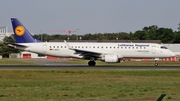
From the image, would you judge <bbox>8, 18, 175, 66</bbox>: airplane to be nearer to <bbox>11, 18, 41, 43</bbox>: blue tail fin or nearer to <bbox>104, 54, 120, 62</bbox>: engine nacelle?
<bbox>11, 18, 41, 43</bbox>: blue tail fin

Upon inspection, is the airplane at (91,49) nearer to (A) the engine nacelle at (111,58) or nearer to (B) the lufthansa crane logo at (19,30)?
(B) the lufthansa crane logo at (19,30)

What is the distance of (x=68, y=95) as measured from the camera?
2072cm

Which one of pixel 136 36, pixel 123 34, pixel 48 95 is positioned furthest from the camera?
pixel 123 34

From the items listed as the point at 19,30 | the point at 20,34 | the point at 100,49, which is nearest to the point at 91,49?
the point at 100,49

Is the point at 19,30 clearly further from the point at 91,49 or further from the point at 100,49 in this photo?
the point at 100,49

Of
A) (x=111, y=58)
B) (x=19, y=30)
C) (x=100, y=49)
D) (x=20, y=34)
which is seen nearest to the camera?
(x=111, y=58)

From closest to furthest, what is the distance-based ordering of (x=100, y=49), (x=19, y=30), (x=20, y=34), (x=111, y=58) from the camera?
1. (x=111, y=58)
2. (x=100, y=49)
3. (x=20, y=34)
4. (x=19, y=30)

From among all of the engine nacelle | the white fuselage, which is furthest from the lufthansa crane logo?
the engine nacelle

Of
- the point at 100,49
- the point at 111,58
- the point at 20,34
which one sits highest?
the point at 20,34

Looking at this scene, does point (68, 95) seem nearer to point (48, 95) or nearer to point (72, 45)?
point (48, 95)

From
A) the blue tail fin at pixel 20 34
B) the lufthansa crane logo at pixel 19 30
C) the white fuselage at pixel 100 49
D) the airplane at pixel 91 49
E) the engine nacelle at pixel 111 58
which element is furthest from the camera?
the lufthansa crane logo at pixel 19 30

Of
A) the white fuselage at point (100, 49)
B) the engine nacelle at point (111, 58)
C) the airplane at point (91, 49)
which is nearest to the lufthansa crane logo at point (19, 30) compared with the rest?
the airplane at point (91, 49)

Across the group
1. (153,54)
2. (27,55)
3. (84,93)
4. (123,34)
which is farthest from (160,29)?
(84,93)

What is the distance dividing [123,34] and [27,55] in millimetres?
73931
